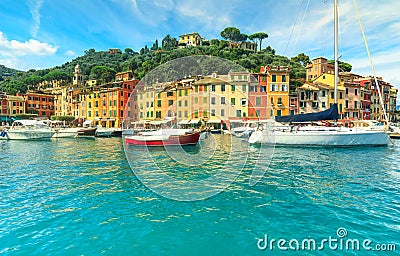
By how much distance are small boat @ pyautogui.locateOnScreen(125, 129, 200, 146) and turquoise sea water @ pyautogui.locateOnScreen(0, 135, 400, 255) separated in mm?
Result: 9859

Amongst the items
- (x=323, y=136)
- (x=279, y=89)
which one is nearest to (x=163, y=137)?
(x=323, y=136)

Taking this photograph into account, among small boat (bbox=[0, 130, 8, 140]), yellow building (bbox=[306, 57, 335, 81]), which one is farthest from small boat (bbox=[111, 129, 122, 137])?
yellow building (bbox=[306, 57, 335, 81])

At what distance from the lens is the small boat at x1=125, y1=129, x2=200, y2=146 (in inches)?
796

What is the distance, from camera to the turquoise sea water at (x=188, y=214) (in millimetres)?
4777

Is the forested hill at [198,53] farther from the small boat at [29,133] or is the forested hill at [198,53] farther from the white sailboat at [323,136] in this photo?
the white sailboat at [323,136]

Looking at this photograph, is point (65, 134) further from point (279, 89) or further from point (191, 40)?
point (191, 40)

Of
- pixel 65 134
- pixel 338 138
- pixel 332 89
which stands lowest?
pixel 65 134

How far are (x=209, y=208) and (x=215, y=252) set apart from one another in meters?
2.02

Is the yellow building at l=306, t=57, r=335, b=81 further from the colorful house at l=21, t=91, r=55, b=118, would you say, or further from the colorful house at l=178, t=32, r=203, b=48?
the colorful house at l=21, t=91, r=55, b=118

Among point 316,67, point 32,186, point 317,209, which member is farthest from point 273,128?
point 316,67

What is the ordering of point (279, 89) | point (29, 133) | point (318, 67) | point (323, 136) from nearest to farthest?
point (323, 136)
point (29, 133)
point (279, 89)
point (318, 67)

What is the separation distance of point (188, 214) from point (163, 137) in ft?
47.2

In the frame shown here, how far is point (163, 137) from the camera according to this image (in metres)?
20.2

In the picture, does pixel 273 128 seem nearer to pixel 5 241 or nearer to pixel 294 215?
pixel 294 215
